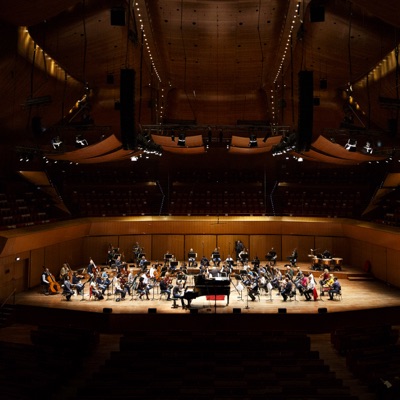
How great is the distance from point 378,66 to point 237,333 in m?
8.71

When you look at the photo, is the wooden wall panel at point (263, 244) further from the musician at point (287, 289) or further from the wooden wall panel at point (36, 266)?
the wooden wall panel at point (36, 266)

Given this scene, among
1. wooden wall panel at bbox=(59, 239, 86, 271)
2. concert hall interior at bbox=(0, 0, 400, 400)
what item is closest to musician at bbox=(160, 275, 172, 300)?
concert hall interior at bbox=(0, 0, 400, 400)

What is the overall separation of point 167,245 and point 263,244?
384 centimetres

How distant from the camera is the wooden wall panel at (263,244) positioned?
16.6 metres

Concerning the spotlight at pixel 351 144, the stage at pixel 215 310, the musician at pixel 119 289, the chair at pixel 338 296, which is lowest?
the stage at pixel 215 310

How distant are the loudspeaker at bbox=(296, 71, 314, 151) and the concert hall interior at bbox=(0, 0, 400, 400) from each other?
0.03m

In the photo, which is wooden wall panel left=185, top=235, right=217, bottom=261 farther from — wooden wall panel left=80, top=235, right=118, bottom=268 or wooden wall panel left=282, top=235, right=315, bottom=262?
wooden wall panel left=80, top=235, right=118, bottom=268

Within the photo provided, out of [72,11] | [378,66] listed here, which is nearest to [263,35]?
[378,66]

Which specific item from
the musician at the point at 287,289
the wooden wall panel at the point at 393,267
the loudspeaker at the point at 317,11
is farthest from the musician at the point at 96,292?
the wooden wall panel at the point at 393,267

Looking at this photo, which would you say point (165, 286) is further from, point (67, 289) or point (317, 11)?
point (317, 11)

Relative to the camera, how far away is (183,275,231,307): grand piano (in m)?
9.54

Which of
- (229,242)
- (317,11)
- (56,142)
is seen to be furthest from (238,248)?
(317,11)

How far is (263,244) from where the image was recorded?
654 inches

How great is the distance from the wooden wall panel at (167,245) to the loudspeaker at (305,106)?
967cm
